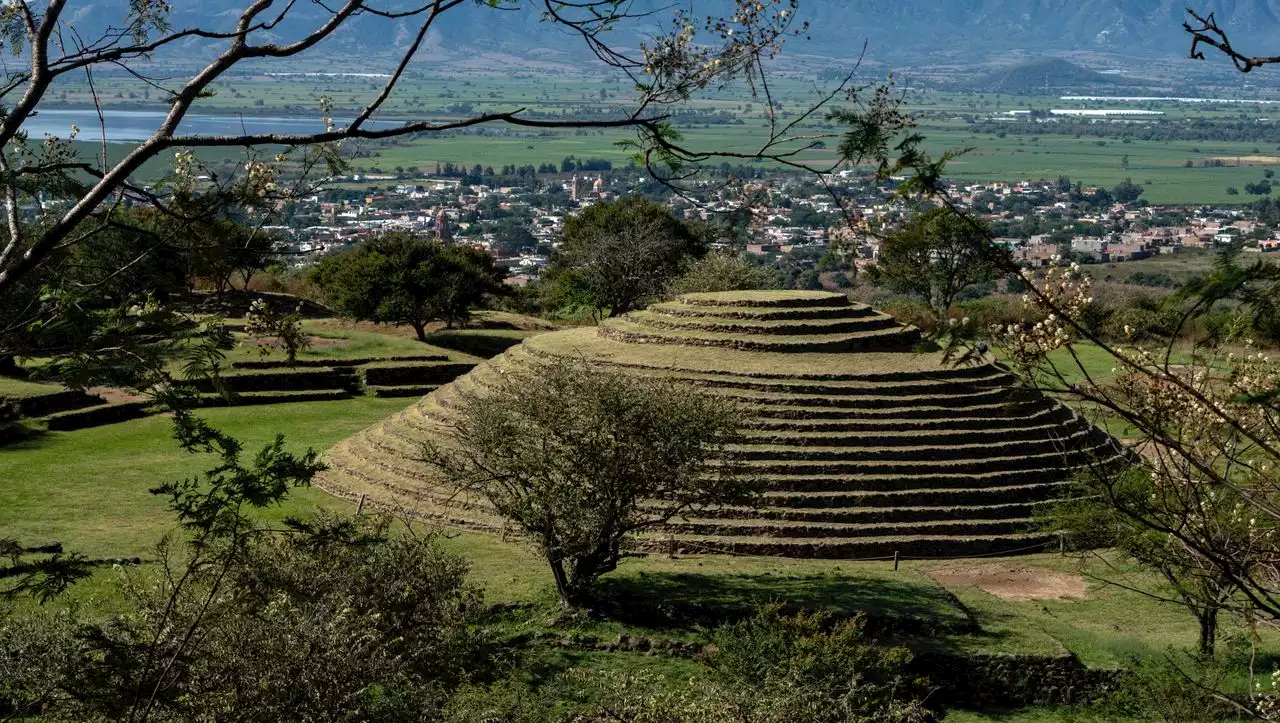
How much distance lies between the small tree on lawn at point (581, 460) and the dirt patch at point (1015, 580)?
15.5 ft

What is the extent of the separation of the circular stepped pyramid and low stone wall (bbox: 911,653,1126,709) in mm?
4394

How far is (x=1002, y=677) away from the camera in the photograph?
15617 mm

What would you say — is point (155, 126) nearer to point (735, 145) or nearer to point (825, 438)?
point (825, 438)

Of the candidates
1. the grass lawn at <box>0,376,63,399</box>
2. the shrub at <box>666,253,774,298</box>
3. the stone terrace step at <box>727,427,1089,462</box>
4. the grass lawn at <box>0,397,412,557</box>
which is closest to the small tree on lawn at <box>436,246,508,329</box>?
the shrub at <box>666,253,774,298</box>

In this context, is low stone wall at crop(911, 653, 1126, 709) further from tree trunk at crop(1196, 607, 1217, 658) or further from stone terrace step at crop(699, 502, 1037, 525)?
stone terrace step at crop(699, 502, 1037, 525)

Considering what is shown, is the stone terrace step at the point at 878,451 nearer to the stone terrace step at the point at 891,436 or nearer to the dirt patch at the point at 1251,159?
the stone terrace step at the point at 891,436

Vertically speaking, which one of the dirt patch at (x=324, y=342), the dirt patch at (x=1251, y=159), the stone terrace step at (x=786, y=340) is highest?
the dirt patch at (x=1251, y=159)

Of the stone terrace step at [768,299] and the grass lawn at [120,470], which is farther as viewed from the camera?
the stone terrace step at [768,299]

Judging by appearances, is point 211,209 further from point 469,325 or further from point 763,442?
point 469,325

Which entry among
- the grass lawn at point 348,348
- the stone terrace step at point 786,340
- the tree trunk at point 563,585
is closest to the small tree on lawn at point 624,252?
the grass lawn at point 348,348

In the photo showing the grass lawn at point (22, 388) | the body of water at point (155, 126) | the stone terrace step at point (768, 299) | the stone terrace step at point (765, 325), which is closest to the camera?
the stone terrace step at point (765, 325)

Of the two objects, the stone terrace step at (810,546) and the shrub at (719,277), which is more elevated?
the shrub at (719,277)

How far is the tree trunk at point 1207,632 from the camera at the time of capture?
49.8 feet

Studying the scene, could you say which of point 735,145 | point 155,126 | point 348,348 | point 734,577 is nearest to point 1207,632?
point 734,577
